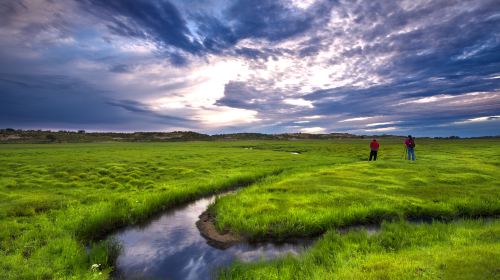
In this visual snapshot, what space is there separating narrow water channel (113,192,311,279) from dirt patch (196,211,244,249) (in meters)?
0.32

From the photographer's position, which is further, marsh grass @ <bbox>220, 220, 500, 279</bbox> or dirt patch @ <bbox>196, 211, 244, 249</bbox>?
dirt patch @ <bbox>196, 211, 244, 249</bbox>

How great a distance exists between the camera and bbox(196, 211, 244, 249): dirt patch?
14.9m

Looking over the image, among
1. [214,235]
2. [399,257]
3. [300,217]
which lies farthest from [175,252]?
[399,257]

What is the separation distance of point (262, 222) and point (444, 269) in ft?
30.5

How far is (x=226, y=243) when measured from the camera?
15.0 m

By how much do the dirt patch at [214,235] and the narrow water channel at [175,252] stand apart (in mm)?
321

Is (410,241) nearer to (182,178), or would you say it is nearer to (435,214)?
(435,214)

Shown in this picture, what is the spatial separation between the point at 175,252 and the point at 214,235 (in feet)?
8.61

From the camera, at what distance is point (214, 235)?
634 inches

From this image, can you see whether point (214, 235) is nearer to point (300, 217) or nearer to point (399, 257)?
point (300, 217)

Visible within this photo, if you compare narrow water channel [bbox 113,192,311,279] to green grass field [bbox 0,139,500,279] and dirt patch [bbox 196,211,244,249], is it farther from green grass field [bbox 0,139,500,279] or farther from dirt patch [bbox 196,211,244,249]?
green grass field [bbox 0,139,500,279]

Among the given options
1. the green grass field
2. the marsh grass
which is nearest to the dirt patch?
the green grass field

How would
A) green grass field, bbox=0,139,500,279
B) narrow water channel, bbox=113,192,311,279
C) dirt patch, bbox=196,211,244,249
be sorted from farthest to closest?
dirt patch, bbox=196,211,244,249 < narrow water channel, bbox=113,192,311,279 < green grass field, bbox=0,139,500,279

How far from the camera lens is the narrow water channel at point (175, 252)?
39.1ft
